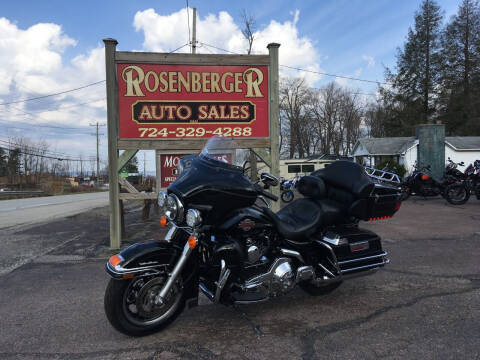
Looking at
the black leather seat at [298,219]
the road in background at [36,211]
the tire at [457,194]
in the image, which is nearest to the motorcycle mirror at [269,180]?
the black leather seat at [298,219]

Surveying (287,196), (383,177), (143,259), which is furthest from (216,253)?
(287,196)

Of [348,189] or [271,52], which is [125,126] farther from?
[348,189]

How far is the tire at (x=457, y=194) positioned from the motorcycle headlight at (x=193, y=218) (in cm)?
1125

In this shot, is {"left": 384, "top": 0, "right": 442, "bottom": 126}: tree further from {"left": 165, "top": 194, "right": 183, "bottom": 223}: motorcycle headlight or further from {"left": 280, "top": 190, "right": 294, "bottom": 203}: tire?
{"left": 165, "top": 194, "right": 183, "bottom": 223}: motorcycle headlight

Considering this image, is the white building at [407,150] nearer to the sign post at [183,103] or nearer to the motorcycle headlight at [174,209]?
the sign post at [183,103]

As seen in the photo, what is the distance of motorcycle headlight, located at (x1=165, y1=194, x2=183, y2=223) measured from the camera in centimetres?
271

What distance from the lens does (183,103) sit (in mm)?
6281

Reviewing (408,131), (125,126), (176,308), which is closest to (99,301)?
(176,308)

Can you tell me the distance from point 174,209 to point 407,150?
2773 centimetres

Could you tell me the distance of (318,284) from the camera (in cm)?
327

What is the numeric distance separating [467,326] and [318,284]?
127 cm

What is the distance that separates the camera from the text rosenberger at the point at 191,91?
6.14 m

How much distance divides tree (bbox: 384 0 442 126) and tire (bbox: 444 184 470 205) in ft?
91.7

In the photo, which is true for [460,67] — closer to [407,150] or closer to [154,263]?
[407,150]
